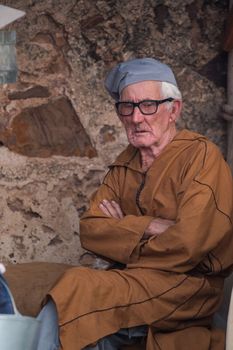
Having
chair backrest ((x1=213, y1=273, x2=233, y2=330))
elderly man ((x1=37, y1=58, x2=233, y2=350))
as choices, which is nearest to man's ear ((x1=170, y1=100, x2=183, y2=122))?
elderly man ((x1=37, y1=58, x2=233, y2=350))

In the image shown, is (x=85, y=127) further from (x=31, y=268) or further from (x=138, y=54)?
(x=31, y=268)

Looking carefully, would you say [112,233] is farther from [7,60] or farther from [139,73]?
[7,60]

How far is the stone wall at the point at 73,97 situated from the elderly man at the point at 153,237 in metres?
0.69

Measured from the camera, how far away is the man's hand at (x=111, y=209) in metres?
3.31

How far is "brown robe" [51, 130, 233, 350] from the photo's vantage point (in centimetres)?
278

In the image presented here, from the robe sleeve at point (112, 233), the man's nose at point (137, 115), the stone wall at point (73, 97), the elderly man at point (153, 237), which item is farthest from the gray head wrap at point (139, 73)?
the stone wall at point (73, 97)

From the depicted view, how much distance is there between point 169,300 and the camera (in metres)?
2.89

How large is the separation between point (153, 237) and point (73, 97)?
127cm

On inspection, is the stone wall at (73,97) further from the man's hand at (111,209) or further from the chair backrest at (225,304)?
the chair backrest at (225,304)

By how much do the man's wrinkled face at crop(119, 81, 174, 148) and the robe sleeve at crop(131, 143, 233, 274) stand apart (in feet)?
0.70

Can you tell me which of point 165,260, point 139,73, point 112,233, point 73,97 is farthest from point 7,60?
point 165,260

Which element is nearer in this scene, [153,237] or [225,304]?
[153,237]

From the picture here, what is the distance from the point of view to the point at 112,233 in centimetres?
314

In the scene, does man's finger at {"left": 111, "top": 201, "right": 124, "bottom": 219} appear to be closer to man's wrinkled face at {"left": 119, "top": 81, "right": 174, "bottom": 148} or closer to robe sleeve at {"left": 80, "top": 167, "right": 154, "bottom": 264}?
robe sleeve at {"left": 80, "top": 167, "right": 154, "bottom": 264}
